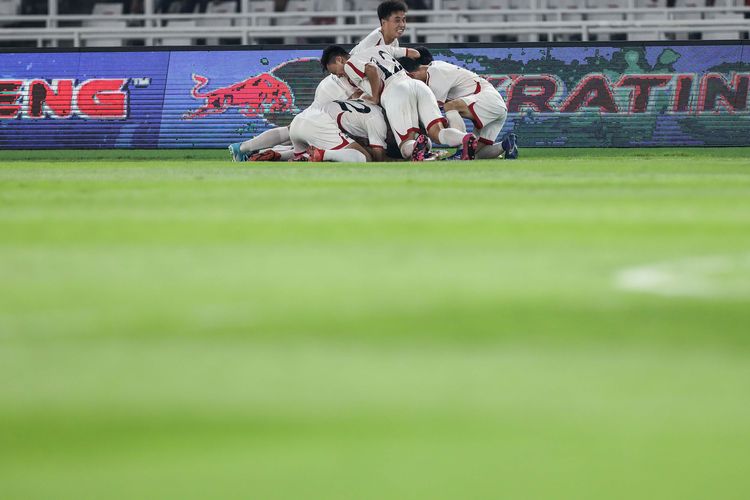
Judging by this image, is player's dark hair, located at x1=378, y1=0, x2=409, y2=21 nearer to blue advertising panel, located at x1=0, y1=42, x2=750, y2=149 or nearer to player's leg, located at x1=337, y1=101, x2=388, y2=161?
player's leg, located at x1=337, y1=101, x2=388, y2=161

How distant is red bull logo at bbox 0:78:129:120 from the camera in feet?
51.5

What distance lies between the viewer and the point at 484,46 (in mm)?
15328

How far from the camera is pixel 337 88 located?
12250mm

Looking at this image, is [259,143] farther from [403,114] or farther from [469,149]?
[469,149]

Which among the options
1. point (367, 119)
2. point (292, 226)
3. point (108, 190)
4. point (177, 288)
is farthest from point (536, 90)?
point (177, 288)

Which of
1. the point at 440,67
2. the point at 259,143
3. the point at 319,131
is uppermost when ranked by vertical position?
the point at 440,67

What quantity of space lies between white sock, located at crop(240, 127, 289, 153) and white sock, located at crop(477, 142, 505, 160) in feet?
6.71

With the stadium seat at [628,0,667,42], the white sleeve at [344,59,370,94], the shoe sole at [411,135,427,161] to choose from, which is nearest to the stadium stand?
the stadium seat at [628,0,667,42]

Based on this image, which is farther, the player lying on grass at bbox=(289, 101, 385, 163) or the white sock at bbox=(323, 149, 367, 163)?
the player lying on grass at bbox=(289, 101, 385, 163)

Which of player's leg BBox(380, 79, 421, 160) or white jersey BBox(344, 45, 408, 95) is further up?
white jersey BBox(344, 45, 408, 95)

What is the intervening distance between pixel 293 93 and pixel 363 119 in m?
3.89

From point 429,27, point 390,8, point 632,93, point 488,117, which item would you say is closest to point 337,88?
point 390,8

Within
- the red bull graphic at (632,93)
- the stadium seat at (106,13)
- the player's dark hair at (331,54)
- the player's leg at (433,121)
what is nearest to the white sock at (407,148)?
the player's leg at (433,121)

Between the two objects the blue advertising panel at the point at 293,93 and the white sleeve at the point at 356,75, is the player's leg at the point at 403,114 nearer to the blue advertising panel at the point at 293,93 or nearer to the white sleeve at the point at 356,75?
the white sleeve at the point at 356,75
